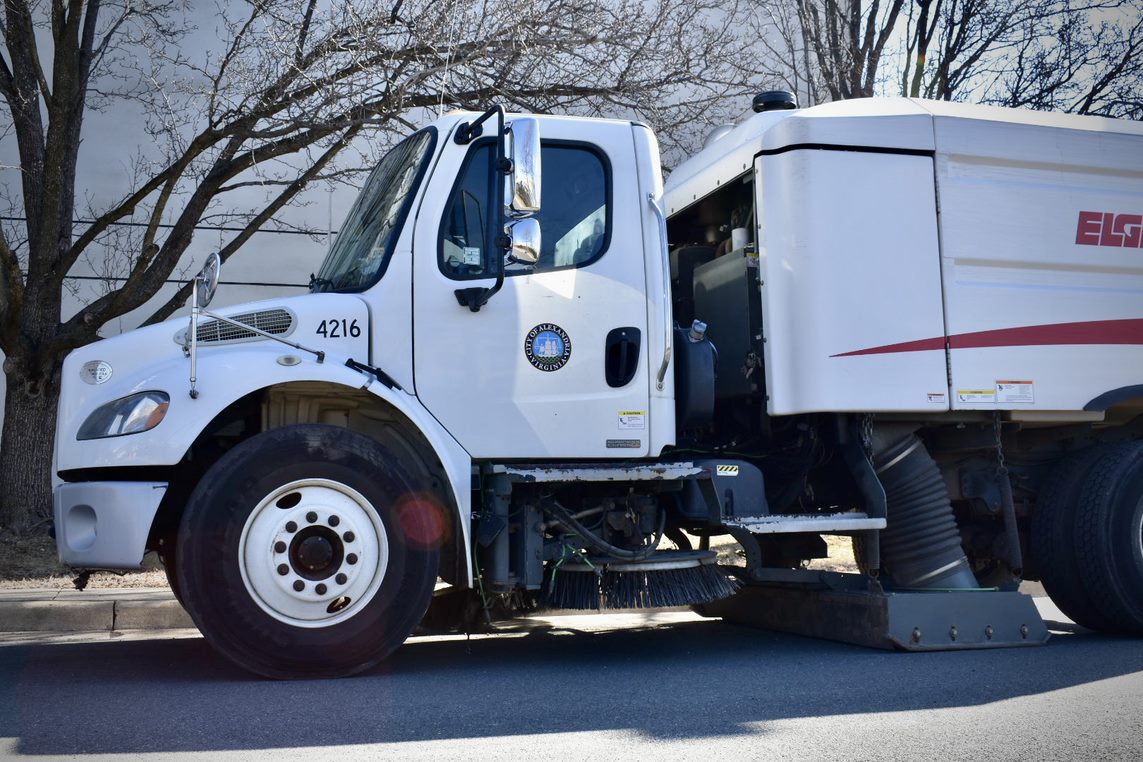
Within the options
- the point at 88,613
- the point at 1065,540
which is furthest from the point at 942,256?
the point at 88,613

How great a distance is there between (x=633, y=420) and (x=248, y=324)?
6.45 feet

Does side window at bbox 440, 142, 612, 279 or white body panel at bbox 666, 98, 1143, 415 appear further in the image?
white body panel at bbox 666, 98, 1143, 415

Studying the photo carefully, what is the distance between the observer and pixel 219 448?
593 cm

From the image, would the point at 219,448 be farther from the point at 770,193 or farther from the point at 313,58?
the point at 313,58

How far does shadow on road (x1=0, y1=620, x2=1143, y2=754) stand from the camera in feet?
14.2

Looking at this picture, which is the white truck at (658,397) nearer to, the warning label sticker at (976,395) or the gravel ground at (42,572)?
the warning label sticker at (976,395)

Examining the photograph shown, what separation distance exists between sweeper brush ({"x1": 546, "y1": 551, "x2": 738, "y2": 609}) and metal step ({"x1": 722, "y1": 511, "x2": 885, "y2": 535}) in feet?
1.18

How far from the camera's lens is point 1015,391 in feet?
22.1

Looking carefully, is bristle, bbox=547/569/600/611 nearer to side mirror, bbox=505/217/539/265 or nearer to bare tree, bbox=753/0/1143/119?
side mirror, bbox=505/217/539/265

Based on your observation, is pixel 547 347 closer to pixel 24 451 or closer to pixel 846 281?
pixel 846 281

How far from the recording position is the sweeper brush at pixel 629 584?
6012mm

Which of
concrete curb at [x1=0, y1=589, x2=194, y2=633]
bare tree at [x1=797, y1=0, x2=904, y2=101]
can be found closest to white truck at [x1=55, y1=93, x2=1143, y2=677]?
concrete curb at [x1=0, y1=589, x2=194, y2=633]

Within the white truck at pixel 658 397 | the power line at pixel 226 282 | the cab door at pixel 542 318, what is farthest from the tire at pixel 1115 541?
the power line at pixel 226 282

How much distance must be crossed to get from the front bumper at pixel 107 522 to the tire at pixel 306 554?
186 millimetres
